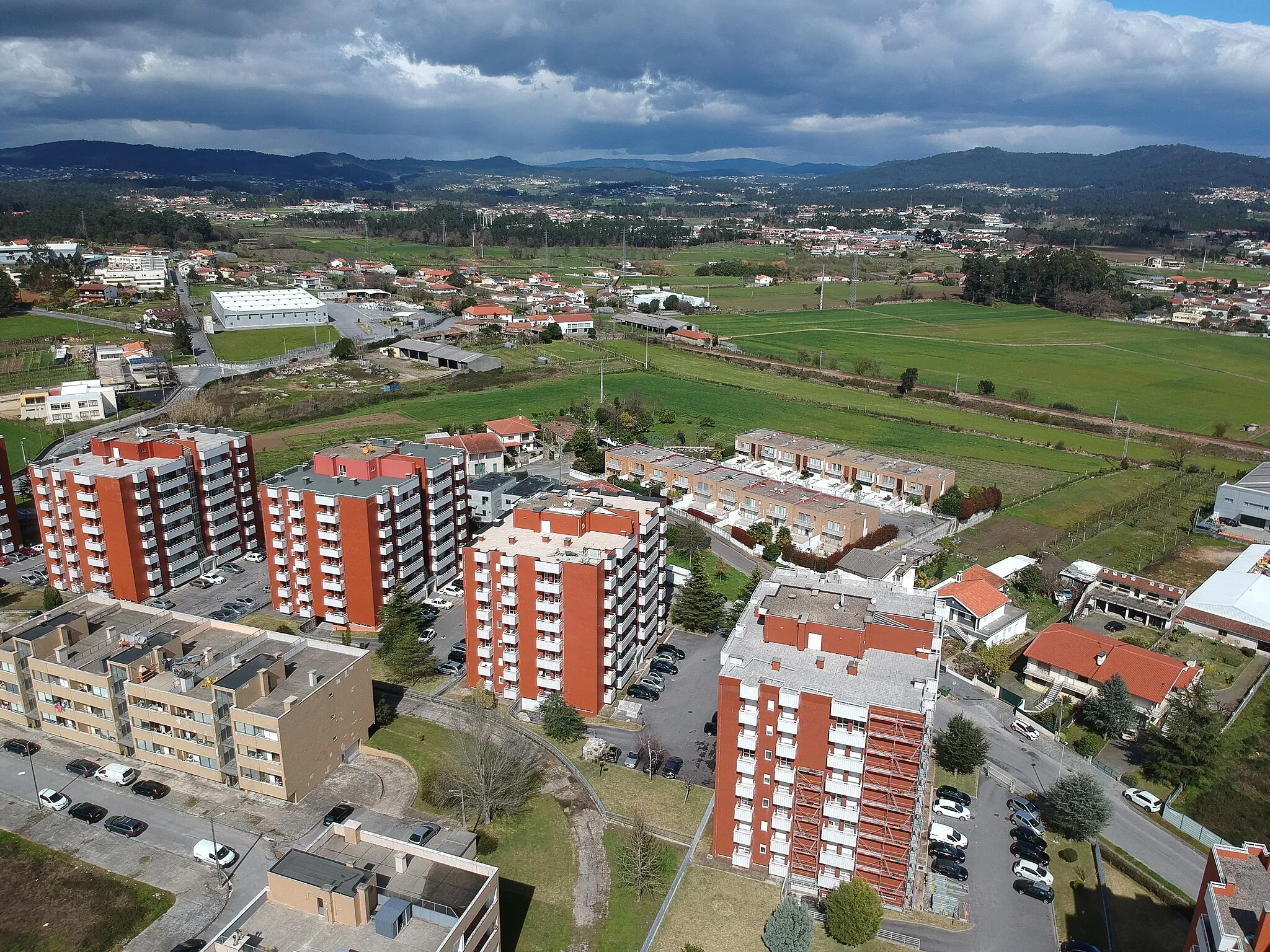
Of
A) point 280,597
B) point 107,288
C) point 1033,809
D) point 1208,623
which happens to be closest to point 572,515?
point 280,597

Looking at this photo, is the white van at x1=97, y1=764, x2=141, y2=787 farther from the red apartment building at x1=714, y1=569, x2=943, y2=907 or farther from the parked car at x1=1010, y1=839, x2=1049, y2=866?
the parked car at x1=1010, y1=839, x2=1049, y2=866

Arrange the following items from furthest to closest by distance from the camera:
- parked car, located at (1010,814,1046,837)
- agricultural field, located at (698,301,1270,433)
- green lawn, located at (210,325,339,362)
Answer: green lawn, located at (210,325,339,362) < agricultural field, located at (698,301,1270,433) < parked car, located at (1010,814,1046,837)

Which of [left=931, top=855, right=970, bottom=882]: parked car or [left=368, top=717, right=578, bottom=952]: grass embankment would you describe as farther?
[left=931, top=855, right=970, bottom=882]: parked car

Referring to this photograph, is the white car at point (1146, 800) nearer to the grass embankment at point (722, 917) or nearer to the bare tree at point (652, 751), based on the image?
the grass embankment at point (722, 917)

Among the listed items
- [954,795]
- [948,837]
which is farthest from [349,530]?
[948,837]

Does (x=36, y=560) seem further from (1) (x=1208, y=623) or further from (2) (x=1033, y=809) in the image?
(1) (x=1208, y=623)

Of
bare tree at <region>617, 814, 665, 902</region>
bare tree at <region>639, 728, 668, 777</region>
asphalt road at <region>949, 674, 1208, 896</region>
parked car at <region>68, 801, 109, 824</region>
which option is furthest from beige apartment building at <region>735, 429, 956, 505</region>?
parked car at <region>68, 801, 109, 824</region>
